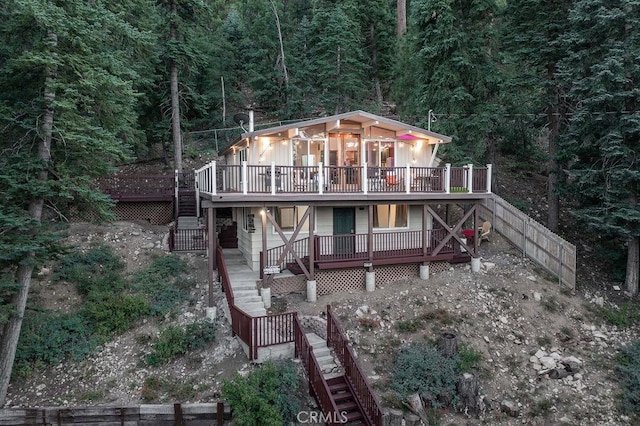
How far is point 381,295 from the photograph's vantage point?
13.8 metres

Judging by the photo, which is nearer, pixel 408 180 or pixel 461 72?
pixel 408 180

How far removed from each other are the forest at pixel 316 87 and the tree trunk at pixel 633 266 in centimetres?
4

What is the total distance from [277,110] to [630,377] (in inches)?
1025

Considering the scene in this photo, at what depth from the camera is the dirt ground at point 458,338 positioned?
31.5 feet

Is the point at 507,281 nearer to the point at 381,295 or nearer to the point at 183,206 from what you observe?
the point at 381,295

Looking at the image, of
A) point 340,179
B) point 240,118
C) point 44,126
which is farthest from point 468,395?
point 240,118

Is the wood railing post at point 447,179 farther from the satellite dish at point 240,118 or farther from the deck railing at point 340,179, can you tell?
the satellite dish at point 240,118

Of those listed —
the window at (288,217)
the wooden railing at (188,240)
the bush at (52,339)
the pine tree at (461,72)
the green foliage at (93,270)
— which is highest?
the pine tree at (461,72)

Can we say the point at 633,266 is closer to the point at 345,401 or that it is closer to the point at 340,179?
the point at 340,179

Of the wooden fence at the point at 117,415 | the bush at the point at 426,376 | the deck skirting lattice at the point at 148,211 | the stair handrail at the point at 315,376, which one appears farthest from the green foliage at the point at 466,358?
the deck skirting lattice at the point at 148,211

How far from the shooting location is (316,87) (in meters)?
30.9

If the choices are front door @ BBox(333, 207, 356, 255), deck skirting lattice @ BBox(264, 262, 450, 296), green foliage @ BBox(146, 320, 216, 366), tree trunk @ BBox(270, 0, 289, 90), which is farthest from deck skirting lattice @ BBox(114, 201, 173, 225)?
tree trunk @ BBox(270, 0, 289, 90)

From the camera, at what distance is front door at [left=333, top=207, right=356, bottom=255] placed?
1462 cm

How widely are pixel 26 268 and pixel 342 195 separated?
9.15 m
